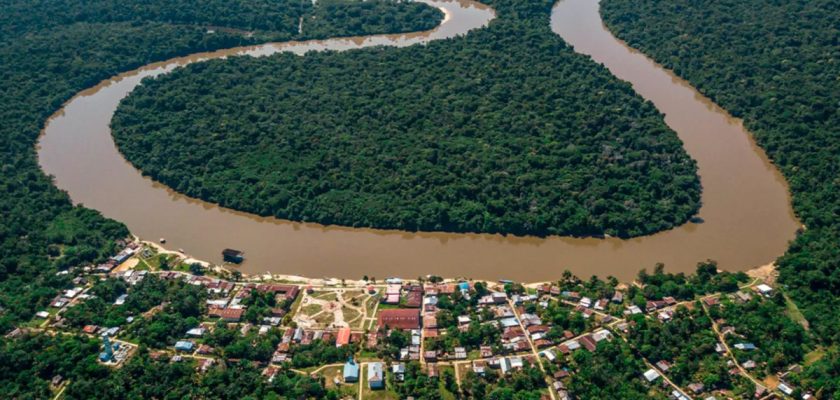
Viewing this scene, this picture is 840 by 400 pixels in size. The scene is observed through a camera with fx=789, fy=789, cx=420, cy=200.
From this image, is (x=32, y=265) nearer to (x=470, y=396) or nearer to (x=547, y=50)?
(x=470, y=396)

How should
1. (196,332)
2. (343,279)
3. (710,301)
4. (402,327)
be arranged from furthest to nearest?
(343,279) → (710,301) → (196,332) → (402,327)

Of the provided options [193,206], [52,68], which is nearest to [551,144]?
[193,206]

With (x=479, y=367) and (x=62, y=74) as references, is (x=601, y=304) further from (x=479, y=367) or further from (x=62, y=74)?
(x=62, y=74)

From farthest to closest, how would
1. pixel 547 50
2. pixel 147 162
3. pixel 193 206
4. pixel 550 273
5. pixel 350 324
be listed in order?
pixel 547 50 → pixel 147 162 → pixel 193 206 → pixel 550 273 → pixel 350 324

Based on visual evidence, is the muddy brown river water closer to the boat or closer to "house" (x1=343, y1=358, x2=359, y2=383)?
the boat

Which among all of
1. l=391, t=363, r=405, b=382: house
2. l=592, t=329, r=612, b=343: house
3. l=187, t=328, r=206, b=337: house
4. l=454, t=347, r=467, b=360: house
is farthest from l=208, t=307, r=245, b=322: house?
l=592, t=329, r=612, b=343: house

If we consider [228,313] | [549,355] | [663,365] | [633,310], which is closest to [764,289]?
[633,310]

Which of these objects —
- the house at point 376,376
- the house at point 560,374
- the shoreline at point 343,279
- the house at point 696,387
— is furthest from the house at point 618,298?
the house at point 376,376
